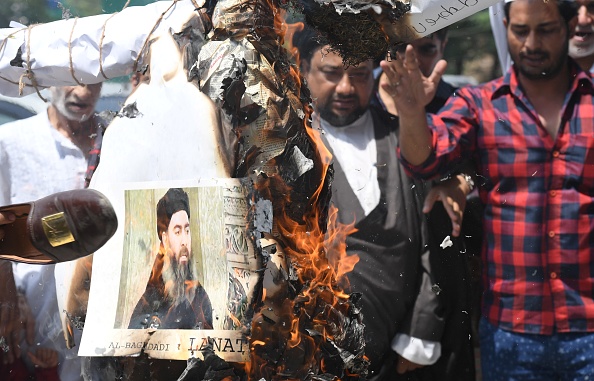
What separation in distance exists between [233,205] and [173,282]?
0.28 meters

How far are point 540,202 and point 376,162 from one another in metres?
0.57

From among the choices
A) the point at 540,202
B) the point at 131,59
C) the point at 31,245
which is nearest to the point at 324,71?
the point at 131,59

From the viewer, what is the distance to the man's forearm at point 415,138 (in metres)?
2.82

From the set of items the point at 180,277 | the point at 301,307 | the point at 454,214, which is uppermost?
the point at 454,214

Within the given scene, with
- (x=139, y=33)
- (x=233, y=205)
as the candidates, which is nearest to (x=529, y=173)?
(x=233, y=205)

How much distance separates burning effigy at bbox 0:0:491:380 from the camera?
2.25 m

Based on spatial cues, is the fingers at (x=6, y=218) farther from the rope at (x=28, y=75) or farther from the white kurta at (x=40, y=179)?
the white kurta at (x=40, y=179)

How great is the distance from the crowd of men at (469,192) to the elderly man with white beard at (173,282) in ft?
2.33

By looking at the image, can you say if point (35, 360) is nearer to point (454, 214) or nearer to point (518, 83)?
point (454, 214)

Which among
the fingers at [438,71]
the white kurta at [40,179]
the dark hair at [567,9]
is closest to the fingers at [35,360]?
the white kurta at [40,179]

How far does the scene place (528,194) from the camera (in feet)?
8.91

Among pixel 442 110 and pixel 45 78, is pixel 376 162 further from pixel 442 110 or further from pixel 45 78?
pixel 45 78

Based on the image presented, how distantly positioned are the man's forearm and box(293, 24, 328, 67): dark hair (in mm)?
382

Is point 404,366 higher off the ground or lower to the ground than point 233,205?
lower
